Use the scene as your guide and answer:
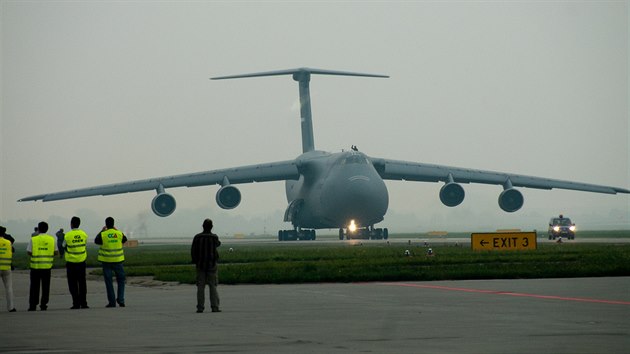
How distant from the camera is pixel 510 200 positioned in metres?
62.1

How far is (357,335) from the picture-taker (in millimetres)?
13523

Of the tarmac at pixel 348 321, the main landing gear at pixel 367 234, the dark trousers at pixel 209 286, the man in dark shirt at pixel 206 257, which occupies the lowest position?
the tarmac at pixel 348 321

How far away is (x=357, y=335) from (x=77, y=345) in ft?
10.7

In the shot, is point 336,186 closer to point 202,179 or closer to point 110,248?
point 202,179

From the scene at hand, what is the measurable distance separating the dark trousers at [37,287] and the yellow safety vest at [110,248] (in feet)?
3.29

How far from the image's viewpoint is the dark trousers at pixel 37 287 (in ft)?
63.5

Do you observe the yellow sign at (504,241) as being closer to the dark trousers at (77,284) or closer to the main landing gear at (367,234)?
the main landing gear at (367,234)

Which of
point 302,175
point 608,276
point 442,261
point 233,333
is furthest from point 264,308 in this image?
point 302,175

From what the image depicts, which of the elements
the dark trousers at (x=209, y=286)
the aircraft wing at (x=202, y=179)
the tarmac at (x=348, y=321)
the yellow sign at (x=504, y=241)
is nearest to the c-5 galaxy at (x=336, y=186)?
the aircraft wing at (x=202, y=179)

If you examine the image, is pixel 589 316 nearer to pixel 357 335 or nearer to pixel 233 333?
pixel 357 335

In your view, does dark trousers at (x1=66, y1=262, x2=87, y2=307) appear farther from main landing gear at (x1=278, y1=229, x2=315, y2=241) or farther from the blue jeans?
main landing gear at (x1=278, y1=229, x2=315, y2=241)

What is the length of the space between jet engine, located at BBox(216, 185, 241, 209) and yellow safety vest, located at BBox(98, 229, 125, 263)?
3853 cm

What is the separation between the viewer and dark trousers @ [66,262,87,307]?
1950 cm

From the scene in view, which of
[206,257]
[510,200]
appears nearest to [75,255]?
[206,257]
